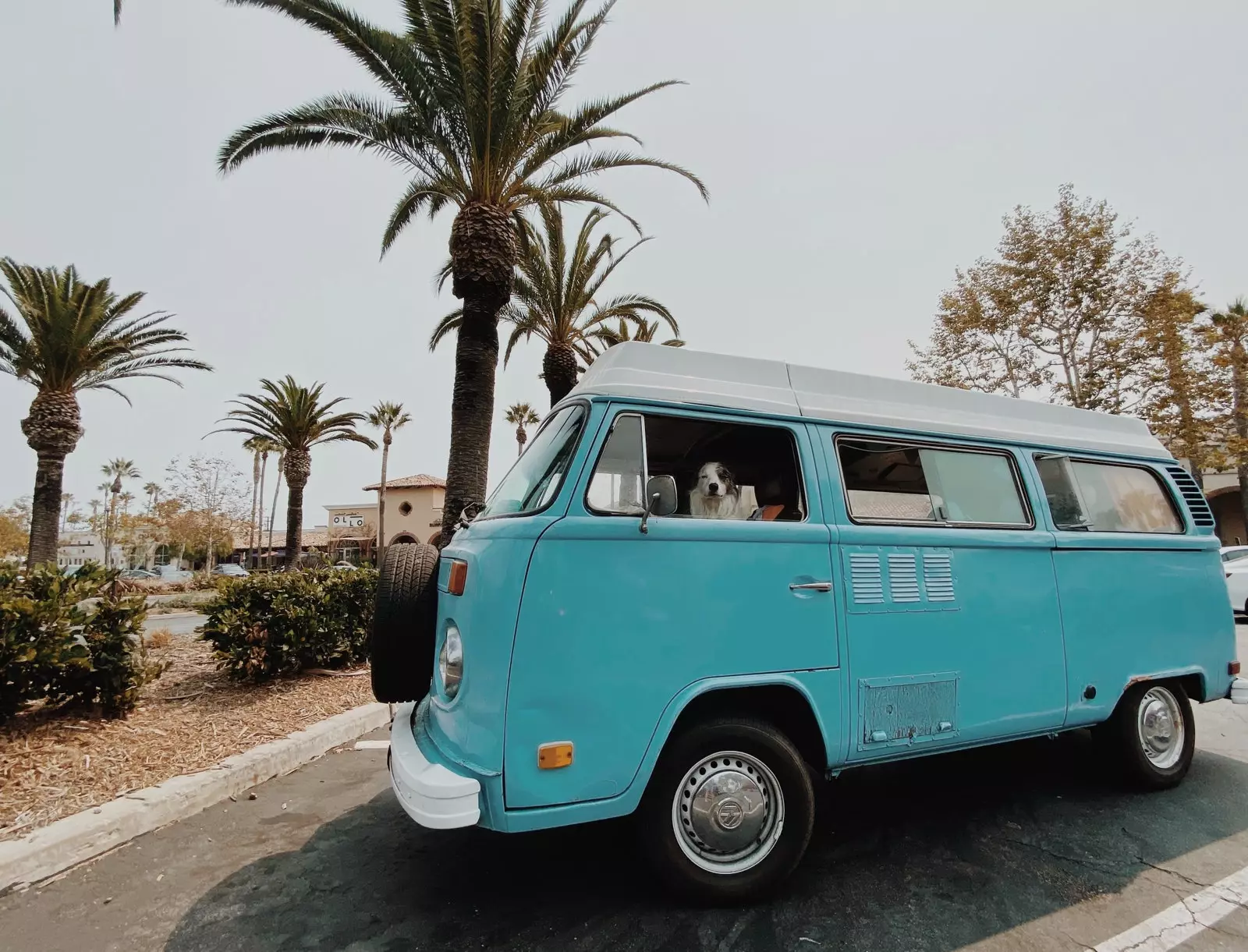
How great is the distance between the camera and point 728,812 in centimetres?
289

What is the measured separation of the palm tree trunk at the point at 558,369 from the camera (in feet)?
51.5

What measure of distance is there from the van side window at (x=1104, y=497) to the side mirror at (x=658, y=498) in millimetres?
2768

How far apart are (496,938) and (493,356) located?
832 cm

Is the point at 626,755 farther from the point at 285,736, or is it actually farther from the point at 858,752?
the point at 285,736

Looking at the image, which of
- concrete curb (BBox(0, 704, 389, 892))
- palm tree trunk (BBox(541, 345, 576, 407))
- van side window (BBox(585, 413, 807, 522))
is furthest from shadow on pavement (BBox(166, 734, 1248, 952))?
palm tree trunk (BBox(541, 345, 576, 407))

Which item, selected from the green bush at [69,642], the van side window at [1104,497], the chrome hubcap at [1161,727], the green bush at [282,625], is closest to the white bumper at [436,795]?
the green bush at [69,642]

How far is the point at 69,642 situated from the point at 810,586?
5310 millimetres

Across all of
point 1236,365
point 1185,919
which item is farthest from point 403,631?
point 1236,365

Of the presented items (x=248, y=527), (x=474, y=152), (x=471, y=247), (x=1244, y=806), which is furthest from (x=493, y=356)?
(x=248, y=527)

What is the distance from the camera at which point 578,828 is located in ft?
12.9

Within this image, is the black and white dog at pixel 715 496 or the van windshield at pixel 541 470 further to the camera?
the black and white dog at pixel 715 496

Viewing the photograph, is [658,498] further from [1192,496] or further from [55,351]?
[55,351]

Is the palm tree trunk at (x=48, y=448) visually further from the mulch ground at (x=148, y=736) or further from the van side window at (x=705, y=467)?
the van side window at (x=705, y=467)

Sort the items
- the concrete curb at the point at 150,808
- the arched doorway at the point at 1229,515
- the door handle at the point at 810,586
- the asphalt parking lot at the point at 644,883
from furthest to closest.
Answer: the arched doorway at the point at 1229,515 < the concrete curb at the point at 150,808 < the door handle at the point at 810,586 < the asphalt parking lot at the point at 644,883
